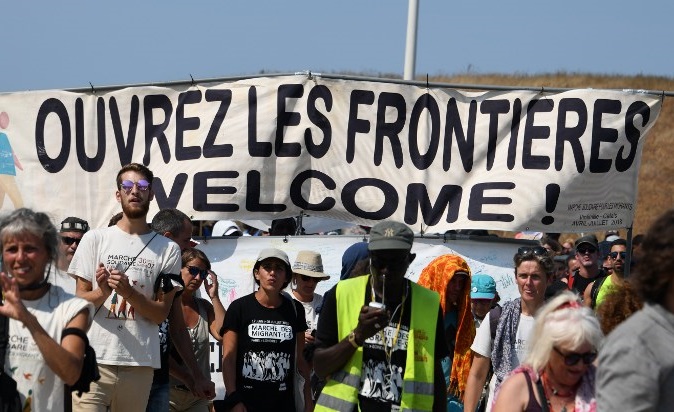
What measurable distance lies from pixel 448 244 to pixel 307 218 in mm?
2095

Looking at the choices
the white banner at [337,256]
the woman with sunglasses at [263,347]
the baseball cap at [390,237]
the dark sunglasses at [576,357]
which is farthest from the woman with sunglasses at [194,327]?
the dark sunglasses at [576,357]

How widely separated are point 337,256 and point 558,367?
16.8 feet

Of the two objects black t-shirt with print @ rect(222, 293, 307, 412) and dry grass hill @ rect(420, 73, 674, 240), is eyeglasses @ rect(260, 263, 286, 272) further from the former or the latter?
dry grass hill @ rect(420, 73, 674, 240)

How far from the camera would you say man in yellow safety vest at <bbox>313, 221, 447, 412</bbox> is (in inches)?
214

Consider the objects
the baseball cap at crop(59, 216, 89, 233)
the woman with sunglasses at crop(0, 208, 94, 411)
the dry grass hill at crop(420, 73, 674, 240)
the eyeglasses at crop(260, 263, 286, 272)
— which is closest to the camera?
the woman with sunglasses at crop(0, 208, 94, 411)

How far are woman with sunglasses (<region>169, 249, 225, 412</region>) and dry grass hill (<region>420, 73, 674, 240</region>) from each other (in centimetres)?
2531

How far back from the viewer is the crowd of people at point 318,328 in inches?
175

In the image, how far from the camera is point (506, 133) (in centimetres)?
953

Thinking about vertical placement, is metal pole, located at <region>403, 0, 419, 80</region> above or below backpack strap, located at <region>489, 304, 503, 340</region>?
above

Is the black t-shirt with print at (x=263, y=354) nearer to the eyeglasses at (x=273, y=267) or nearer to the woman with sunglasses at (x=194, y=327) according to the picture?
the eyeglasses at (x=273, y=267)

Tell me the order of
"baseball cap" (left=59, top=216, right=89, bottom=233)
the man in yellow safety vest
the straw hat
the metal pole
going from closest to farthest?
the man in yellow safety vest < the straw hat < "baseball cap" (left=59, top=216, right=89, bottom=233) < the metal pole

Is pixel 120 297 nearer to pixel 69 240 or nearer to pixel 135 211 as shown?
pixel 135 211

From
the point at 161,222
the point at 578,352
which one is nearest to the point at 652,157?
the point at 161,222

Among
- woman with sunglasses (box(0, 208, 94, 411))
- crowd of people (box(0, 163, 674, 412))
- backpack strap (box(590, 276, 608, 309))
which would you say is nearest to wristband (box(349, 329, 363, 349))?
crowd of people (box(0, 163, 674, 412))
